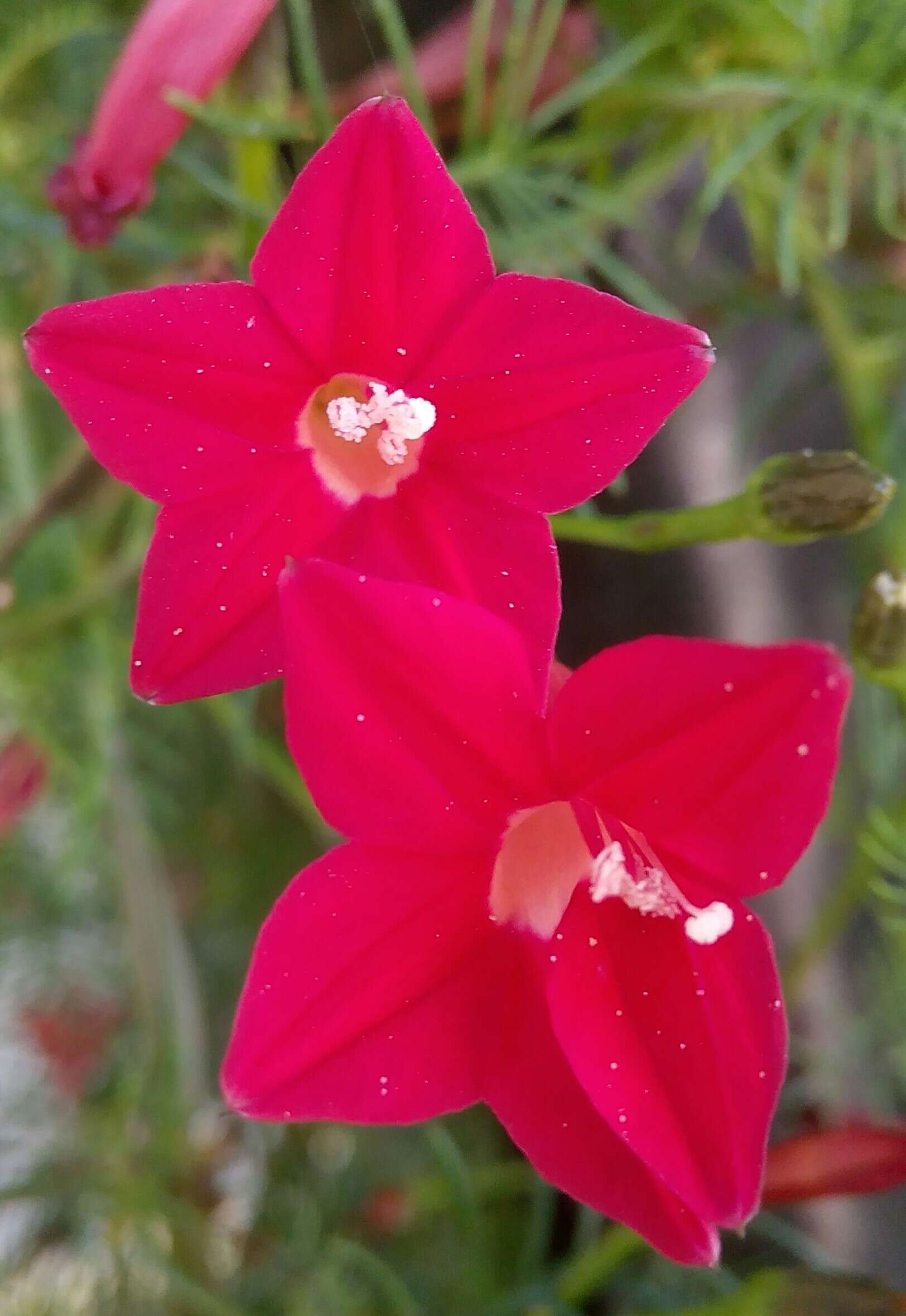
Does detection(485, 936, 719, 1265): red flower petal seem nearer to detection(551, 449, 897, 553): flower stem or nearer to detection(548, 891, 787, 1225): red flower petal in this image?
detection(548, 891, 787, 1225): red flower petal

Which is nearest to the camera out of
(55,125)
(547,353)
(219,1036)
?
(547,353)

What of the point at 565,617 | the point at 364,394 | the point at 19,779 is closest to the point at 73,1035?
the point at 19,779

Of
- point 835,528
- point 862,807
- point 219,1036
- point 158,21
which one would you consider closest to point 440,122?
point 158,21

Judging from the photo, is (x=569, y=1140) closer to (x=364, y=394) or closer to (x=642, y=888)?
(x=642, y=888)

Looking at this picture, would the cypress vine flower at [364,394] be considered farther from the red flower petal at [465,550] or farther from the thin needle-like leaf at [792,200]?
the thin needle-like leaf at [792,200]

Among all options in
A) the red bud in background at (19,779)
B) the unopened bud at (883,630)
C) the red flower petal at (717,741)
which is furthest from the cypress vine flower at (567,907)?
the red bud in background at (19,779)

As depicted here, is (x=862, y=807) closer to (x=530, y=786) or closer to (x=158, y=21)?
(x=530, y=786)
